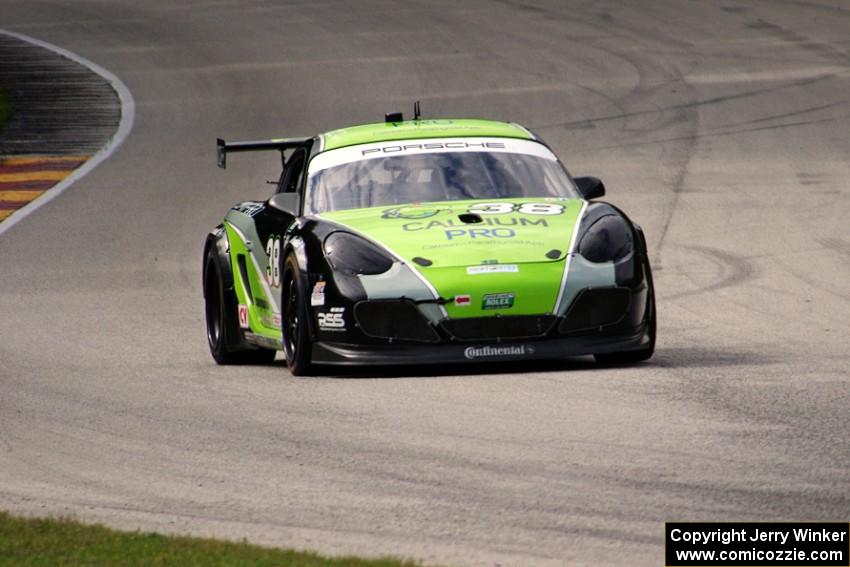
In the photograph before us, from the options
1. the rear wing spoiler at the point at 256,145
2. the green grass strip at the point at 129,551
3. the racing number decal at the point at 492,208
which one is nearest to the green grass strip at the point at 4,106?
the rear wing spoiler at the point at 256,145

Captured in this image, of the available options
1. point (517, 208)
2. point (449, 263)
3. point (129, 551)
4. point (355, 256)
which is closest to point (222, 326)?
point (355, 256)

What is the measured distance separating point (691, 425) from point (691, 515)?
63.9 inches

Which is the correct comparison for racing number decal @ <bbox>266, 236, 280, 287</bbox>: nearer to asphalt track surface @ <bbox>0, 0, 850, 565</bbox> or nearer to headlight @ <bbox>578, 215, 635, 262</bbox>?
asphalt track surface @ <bbox>0, 0, 850, 565</bbox>

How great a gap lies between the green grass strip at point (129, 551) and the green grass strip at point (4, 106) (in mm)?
18520

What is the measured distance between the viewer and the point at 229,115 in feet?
79.9

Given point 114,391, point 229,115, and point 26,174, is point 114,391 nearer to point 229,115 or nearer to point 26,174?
point 26,174

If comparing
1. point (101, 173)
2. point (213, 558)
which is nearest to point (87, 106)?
point (101, 173)

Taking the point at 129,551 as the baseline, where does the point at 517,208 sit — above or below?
below

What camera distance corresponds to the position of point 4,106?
24.9 meters

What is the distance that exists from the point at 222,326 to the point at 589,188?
2314 mm

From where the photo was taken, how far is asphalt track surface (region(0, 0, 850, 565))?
238 inches

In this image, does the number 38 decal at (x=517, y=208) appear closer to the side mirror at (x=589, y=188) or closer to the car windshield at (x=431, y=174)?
the car windshield at (x=431, y=174)

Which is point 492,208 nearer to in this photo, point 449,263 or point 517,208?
point 517,208

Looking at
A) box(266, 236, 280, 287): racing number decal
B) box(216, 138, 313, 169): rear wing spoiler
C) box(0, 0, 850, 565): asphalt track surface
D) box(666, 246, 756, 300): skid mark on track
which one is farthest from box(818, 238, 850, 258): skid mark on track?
box(266, 236, 280, 287): racing number decal
